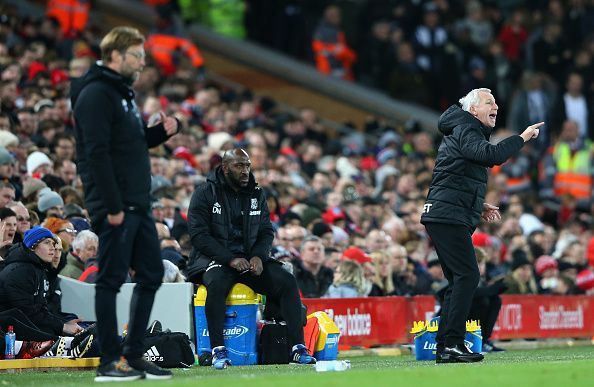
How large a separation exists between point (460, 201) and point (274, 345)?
2418 millimetres

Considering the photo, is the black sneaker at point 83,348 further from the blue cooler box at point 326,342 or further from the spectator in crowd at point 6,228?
the blue cooler box at point 326,342

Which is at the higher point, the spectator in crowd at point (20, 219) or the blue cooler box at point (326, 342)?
the spectator in crowd at point (20, 219)

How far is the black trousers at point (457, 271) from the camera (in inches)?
484

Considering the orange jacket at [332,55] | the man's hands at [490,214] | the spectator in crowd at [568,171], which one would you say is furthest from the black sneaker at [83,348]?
the orange jacket at [332,55]

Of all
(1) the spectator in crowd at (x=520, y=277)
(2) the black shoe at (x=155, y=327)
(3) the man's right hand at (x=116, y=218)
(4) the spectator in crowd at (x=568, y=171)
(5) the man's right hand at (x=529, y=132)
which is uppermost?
(4) the spectator in crowd at (x=568, y=171)

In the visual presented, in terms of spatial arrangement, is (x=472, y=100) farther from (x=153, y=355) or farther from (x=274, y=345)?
(x=153, y=355)

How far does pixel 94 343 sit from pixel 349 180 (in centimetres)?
1083

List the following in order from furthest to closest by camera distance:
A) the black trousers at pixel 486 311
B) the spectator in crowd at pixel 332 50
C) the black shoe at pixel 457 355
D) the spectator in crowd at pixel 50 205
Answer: the spectator in crowd at pixel 332 50, the black trousers at pixel 486 311, the spectator in crowd at pixel 50 205, the black shoe at pixel 457 355

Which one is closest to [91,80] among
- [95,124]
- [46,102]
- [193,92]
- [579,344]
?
[95,124]

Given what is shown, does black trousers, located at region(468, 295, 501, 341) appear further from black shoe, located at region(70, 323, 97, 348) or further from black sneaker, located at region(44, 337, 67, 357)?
black sneaker, located at region(44, 337, 67, 357)

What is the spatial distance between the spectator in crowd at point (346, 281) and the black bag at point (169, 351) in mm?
4338

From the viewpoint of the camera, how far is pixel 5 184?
15117 millimetres

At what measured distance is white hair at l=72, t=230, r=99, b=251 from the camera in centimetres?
1502

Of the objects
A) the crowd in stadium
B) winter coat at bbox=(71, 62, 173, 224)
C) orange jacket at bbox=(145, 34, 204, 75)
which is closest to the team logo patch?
the crowd in stadium
